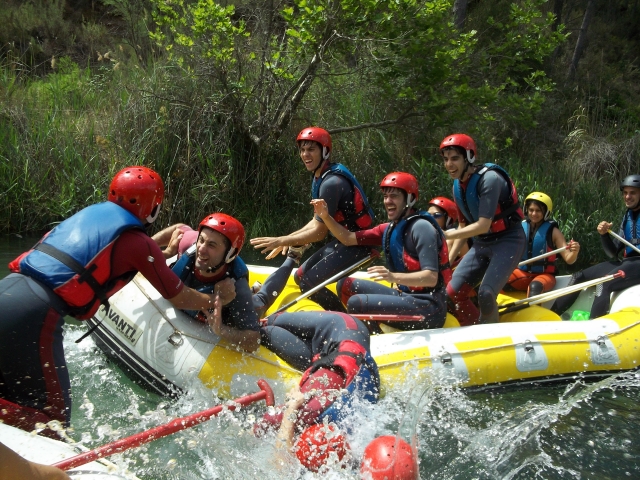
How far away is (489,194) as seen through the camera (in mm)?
5230

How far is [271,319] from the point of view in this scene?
181 inches

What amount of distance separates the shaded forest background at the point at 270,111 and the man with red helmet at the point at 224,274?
16.7 feet

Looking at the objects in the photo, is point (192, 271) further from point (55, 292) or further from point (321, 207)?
point (321, 207)

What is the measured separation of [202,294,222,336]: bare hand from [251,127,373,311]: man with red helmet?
4.63ft

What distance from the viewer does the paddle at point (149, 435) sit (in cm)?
255

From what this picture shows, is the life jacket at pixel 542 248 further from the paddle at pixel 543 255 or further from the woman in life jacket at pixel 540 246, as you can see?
the paddle at pixel 543 255

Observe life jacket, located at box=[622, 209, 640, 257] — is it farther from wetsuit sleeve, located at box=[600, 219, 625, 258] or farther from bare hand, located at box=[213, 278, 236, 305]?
bare hand, located at box=[213, 278, 236, 305]

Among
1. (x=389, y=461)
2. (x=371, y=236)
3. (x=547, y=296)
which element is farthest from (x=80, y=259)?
(x=547, y=296)

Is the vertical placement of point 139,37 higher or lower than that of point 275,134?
higher

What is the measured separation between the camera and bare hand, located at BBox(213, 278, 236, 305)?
3920mm

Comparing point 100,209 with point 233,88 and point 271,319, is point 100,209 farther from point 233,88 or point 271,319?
point 233,88

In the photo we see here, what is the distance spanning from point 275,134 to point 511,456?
6.99 metres

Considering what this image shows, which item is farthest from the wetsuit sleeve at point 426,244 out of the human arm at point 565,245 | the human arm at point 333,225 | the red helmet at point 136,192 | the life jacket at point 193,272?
the human arm at point 565,245

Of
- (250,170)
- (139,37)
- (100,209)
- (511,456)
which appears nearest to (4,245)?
(250,170)
